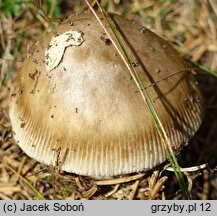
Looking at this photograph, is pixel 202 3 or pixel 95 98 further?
pixel 202 3

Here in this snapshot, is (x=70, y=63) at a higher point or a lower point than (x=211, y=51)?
higher

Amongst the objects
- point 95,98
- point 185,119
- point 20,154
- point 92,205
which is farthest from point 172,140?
point 20,154

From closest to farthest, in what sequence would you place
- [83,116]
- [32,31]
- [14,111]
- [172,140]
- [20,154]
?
[83,116] < [172,140] < [14,111] < [20,154] < [32,31]

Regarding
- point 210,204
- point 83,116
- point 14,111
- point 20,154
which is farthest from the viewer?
point 20,154

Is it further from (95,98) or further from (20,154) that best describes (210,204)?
(20,154)

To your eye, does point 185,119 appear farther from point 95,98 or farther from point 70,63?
point 70,63

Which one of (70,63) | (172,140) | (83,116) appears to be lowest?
(172,140)
